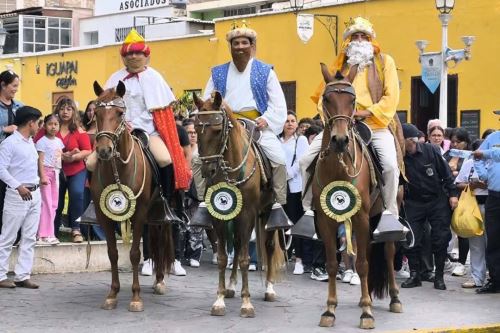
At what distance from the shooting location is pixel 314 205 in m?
11.2

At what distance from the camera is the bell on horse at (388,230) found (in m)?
11.3

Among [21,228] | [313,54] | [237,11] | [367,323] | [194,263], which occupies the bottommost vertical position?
[367,323]

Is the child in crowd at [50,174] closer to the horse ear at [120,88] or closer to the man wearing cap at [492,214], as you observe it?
the horse ear at [120,88]

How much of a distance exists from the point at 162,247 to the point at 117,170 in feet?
5.26

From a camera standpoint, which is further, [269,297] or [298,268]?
[298,268]

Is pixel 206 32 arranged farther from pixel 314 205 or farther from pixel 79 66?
pixel 314 205

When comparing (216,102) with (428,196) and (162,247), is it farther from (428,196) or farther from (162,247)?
(428,196)

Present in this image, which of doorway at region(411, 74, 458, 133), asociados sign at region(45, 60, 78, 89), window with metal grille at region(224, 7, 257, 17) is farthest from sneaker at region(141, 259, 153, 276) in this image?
window with metal grille at region(224, 7, 257, 17)

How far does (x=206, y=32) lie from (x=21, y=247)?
28.3 meters

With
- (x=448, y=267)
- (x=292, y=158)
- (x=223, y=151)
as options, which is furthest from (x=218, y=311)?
(x=448, y=267)

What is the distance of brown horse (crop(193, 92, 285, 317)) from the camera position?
1091 centimetres

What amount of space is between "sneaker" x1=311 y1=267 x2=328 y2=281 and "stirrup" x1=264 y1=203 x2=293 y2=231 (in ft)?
7.63

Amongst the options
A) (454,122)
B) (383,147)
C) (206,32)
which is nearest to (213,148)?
(383,147)

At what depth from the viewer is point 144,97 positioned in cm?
1230
